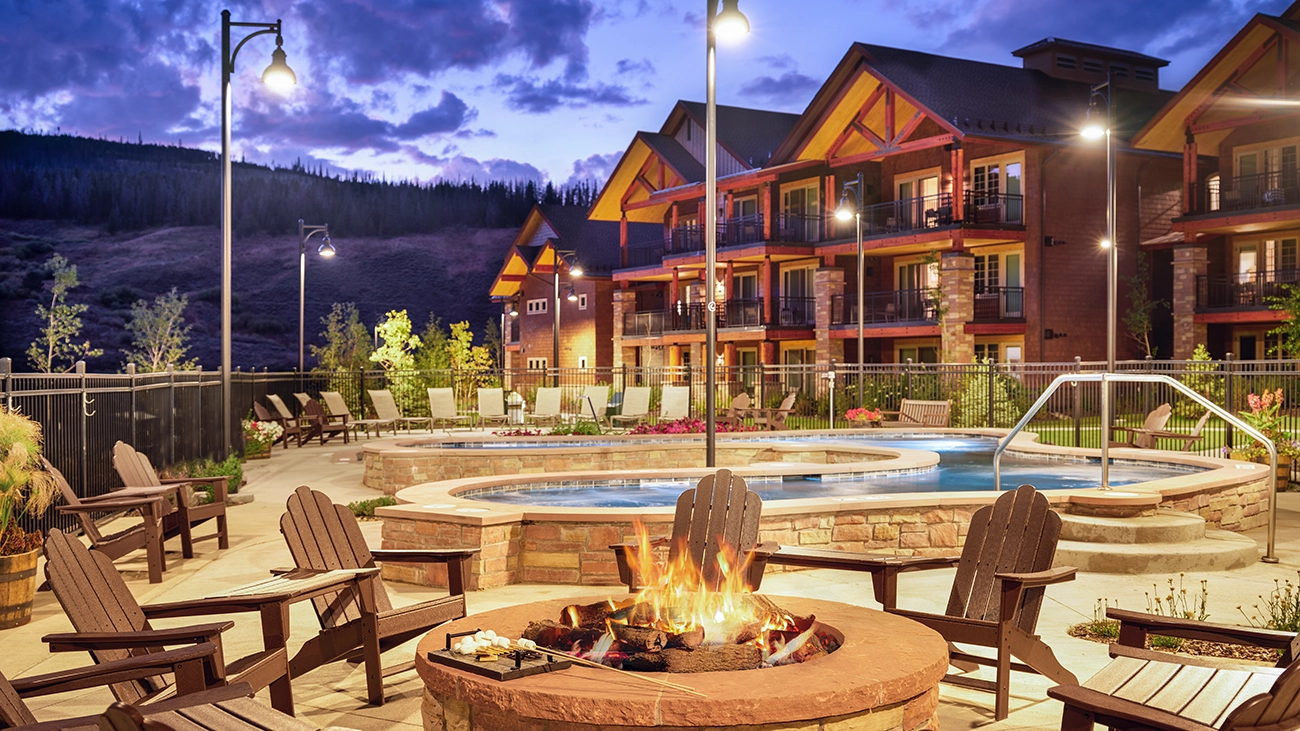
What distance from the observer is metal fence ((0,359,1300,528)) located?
1131 centimetres

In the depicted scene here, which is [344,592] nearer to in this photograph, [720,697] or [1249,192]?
[720,697]

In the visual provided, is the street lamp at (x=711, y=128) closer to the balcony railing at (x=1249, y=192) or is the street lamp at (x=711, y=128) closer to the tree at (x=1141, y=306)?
the balcony railing at (x=1249, y=192)

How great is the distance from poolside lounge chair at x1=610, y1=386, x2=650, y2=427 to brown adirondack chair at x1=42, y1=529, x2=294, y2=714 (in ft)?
62.4

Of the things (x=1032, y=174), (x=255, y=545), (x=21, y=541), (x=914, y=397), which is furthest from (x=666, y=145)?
(x=21, y=541)

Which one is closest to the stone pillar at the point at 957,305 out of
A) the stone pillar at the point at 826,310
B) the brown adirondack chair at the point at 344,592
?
the stone pillar at the point at 826,310

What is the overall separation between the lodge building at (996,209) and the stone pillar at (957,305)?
0.21ft

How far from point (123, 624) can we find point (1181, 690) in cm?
407

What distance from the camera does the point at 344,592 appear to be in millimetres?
5707

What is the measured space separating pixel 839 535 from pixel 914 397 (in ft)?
55.4

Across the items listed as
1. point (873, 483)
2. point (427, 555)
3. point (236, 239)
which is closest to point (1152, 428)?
point (873, 483)

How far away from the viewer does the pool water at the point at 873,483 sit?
12.5m

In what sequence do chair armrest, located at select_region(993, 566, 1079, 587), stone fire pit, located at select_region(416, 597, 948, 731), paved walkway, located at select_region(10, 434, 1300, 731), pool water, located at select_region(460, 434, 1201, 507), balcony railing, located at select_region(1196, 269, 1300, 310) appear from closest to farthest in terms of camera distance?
stone fire pit, located at select_region(416, 597, 948, 731) < chair armrest, located at select_region(993, 566, 1079, 587) < paved walkway, located at select_region(10, 434, 1300, 731) < pool water, located at select_region(460, 434, 1201, 507) < balcony railing, located at select_region(1196, 269, 1300, 310)

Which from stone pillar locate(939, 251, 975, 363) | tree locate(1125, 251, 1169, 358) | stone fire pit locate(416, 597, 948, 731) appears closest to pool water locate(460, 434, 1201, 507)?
stone fire pit locate(416, 597, 948, 731)

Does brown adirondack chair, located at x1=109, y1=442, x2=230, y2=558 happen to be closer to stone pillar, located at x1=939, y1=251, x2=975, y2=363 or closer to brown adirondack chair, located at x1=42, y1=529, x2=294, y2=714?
brown adirondack chair, located at x1=42, y1=529, x2=294, y2=714
